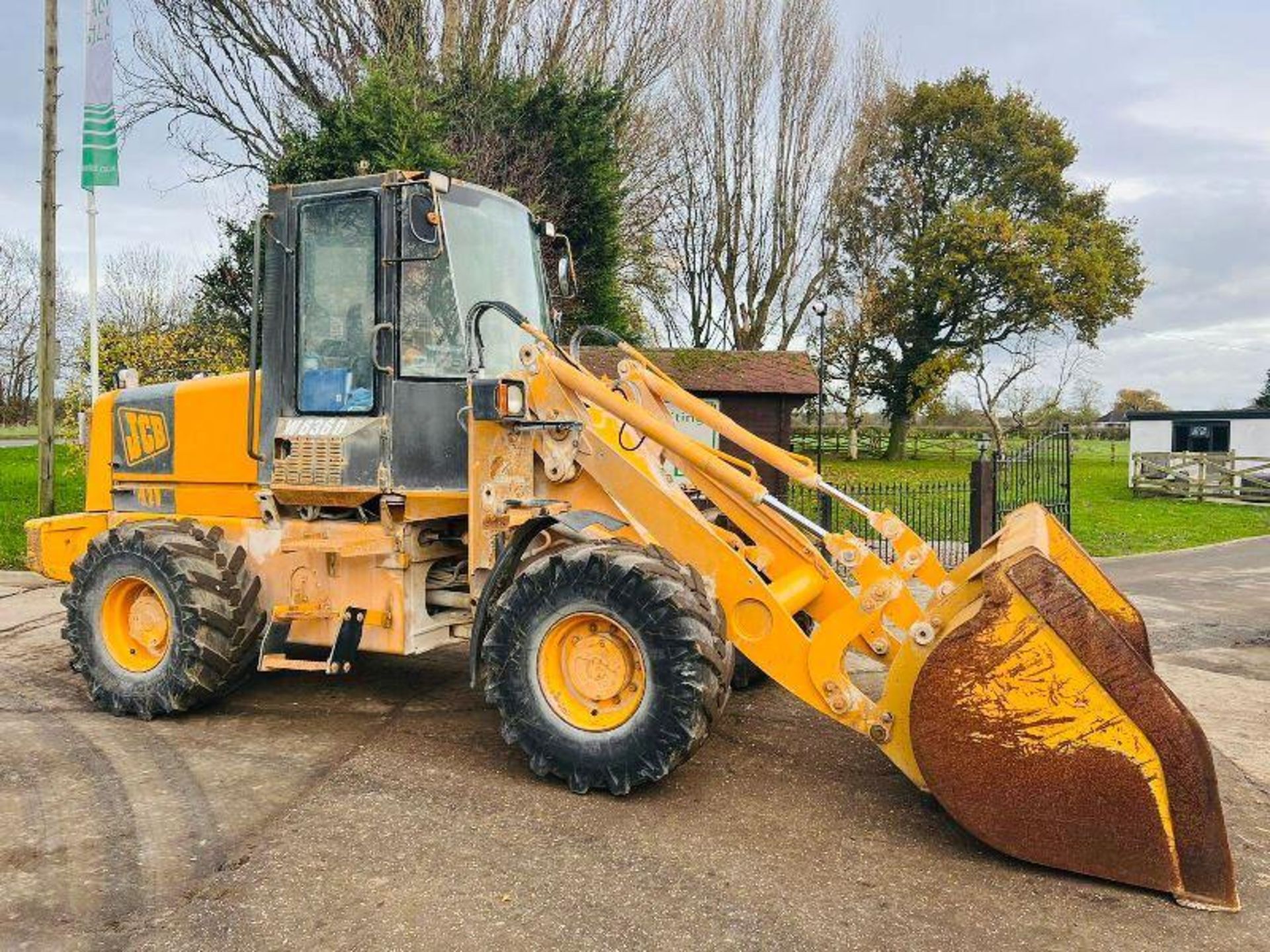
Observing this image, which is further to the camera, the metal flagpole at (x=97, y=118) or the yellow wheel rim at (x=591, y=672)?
the metal flagpole at (x=97, y=118)

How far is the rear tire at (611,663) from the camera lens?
13.7 feet

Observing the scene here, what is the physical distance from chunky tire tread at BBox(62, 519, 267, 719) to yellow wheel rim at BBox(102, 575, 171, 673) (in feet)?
0.23

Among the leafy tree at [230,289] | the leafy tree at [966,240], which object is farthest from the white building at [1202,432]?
the leafy tree at [230,289]

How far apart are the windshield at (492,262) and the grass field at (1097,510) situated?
896cm

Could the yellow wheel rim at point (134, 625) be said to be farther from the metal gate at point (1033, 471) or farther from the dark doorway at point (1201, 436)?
the dark doorway at point (1201, 436)

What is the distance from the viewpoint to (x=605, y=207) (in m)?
16.6

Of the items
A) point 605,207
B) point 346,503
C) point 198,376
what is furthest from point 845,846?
point 605,207

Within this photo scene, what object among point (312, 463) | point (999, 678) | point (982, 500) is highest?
point (312, 463)

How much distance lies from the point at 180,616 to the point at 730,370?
9422mm

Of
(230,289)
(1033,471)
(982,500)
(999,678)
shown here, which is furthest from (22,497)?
(999,678)

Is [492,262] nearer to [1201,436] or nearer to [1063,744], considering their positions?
[1063,744]

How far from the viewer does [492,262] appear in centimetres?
538

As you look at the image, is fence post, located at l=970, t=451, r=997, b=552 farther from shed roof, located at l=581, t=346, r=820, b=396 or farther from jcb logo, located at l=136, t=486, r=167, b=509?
jcb logo, located at l=136, t=486, r=167, b=509

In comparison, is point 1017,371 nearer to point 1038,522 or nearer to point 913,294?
point 913,294
